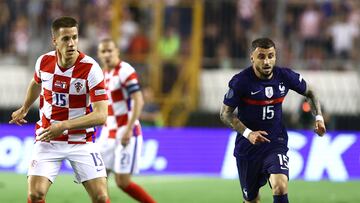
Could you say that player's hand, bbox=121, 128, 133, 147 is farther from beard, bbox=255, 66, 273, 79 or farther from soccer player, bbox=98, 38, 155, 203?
beard, bbox=255, 66, 273, 79

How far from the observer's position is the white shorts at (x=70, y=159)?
9164 millimetres

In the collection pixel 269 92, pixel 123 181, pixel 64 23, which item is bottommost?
pixel 123 181

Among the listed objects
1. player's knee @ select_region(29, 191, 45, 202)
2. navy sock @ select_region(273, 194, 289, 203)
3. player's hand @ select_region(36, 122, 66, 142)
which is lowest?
navy sock @ select_region(273, 194, 289, 203)

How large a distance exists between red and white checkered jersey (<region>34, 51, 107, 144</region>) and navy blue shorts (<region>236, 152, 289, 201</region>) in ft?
5.67

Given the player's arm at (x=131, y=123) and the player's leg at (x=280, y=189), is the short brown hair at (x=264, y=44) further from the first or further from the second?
the player's arm at (x=131, y=123)

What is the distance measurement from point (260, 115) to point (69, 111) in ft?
6.48

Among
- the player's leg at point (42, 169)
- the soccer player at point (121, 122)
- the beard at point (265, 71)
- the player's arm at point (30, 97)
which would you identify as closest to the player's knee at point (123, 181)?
the soccer player at point (121, 122)

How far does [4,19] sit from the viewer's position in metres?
21.4

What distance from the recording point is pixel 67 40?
9023mm

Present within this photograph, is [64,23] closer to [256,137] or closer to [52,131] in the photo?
[52,131]

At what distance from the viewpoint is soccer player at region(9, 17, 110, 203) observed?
9.01 meters

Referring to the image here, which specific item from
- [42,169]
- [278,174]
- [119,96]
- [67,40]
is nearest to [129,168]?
[119,96]

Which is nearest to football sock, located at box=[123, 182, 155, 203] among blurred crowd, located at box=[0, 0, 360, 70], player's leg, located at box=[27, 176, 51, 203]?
player's leg, located at box=[27, 176, 51, 203]

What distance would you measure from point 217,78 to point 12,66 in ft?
14.6
